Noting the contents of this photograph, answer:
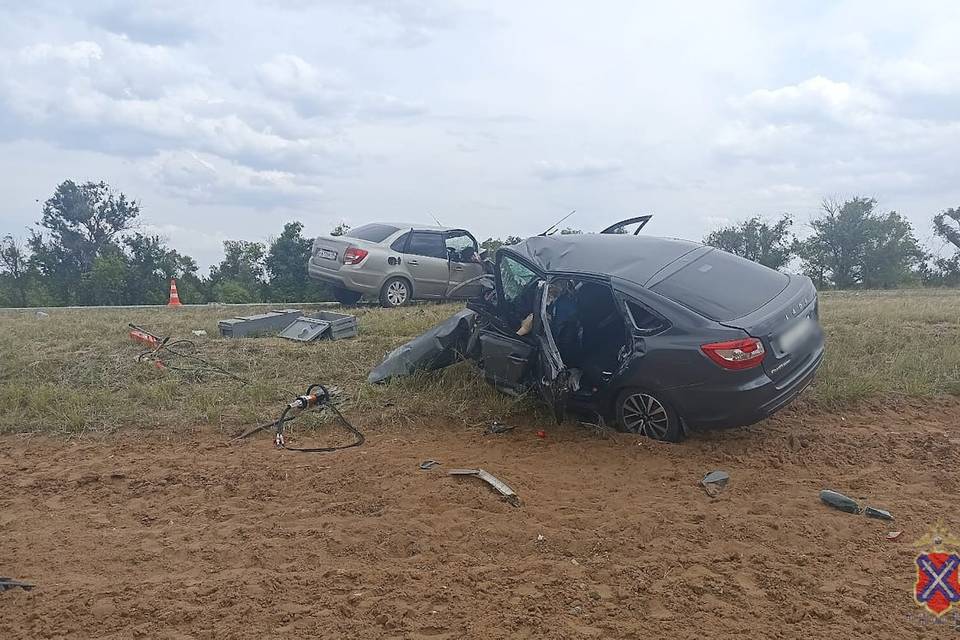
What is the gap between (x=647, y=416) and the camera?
17.0 ft

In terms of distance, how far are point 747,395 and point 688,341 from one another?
0.51 m

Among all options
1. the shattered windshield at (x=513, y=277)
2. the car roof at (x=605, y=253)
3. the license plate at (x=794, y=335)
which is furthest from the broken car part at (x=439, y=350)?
the license plate at (x=794, y=335)

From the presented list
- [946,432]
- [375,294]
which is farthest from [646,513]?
[375,294]

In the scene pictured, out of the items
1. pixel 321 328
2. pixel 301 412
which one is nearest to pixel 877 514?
pixel 301 412

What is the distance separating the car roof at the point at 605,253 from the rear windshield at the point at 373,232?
18.4ft

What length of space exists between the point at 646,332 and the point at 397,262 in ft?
23.5

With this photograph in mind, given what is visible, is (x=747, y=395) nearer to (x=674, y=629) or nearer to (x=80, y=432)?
(x=674, y=629)

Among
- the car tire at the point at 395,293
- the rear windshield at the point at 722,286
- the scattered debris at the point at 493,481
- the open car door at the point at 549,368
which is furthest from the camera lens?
the car tire at the point at 395,293

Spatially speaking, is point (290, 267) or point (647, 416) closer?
point (647, 416)

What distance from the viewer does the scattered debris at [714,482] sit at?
430 cm

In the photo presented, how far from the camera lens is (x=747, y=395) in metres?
4.69

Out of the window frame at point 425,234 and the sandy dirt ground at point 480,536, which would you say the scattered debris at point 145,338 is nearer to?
the sandy dirt ground at point 480,536

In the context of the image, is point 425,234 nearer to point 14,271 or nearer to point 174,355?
point 174,355

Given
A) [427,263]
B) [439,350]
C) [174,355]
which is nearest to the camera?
[439,350]
